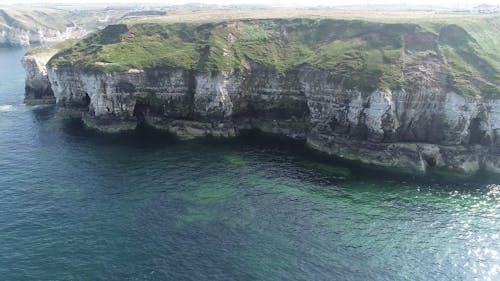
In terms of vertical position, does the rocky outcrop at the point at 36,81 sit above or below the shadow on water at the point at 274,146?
above

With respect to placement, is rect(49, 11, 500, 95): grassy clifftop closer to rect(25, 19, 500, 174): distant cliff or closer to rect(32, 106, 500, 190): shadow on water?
rect(25, 19, 500, 174): distant cliff

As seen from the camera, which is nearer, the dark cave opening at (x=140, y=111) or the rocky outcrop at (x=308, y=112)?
the rocky outcrop at (x=308, y=112)

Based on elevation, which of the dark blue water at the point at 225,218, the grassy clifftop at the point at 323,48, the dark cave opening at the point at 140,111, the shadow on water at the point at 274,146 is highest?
the grassy clifftop at the point at 323,48

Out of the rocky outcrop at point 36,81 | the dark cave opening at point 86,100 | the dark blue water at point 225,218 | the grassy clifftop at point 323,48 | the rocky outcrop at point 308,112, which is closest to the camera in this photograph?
the dark blue water at point 225,218

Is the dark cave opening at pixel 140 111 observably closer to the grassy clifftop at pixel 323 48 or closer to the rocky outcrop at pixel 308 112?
the rocky outcrop at pixel 308 112

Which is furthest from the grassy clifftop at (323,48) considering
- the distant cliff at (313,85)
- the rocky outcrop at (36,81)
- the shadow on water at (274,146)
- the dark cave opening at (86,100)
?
the shadow on water at (274,146)

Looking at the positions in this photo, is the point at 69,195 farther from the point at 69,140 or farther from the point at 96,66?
the point at 96,66

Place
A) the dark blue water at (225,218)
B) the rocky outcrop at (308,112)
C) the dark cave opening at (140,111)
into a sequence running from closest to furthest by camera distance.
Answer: the dark blue water at (225,218) < the rocky outcrop at (308,112) < the dark cave opening at (140,111)
